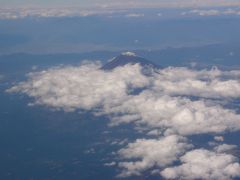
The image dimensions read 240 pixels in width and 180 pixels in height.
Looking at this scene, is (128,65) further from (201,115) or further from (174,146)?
(174,146)

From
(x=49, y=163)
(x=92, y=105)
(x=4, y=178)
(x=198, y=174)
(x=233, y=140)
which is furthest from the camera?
(x=92, y=105)

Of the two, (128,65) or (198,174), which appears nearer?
(198,174)

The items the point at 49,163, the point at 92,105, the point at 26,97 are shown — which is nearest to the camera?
the point at 49,163

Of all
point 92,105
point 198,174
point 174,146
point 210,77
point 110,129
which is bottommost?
point 198,174

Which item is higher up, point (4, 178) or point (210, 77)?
point (210, 77)

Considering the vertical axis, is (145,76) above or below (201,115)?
above

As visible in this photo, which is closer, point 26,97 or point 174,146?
point 174,146

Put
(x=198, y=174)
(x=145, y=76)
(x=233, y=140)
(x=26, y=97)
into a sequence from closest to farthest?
(x=198, y=174), (x=233, y=140), (x=26, y=97), (x=145, y=76)

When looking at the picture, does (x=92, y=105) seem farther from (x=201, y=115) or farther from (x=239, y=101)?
(x=239, y=101)

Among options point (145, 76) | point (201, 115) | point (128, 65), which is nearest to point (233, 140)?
point (201, 115)

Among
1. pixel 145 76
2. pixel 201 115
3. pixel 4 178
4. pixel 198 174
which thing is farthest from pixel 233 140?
pixel 145 76
